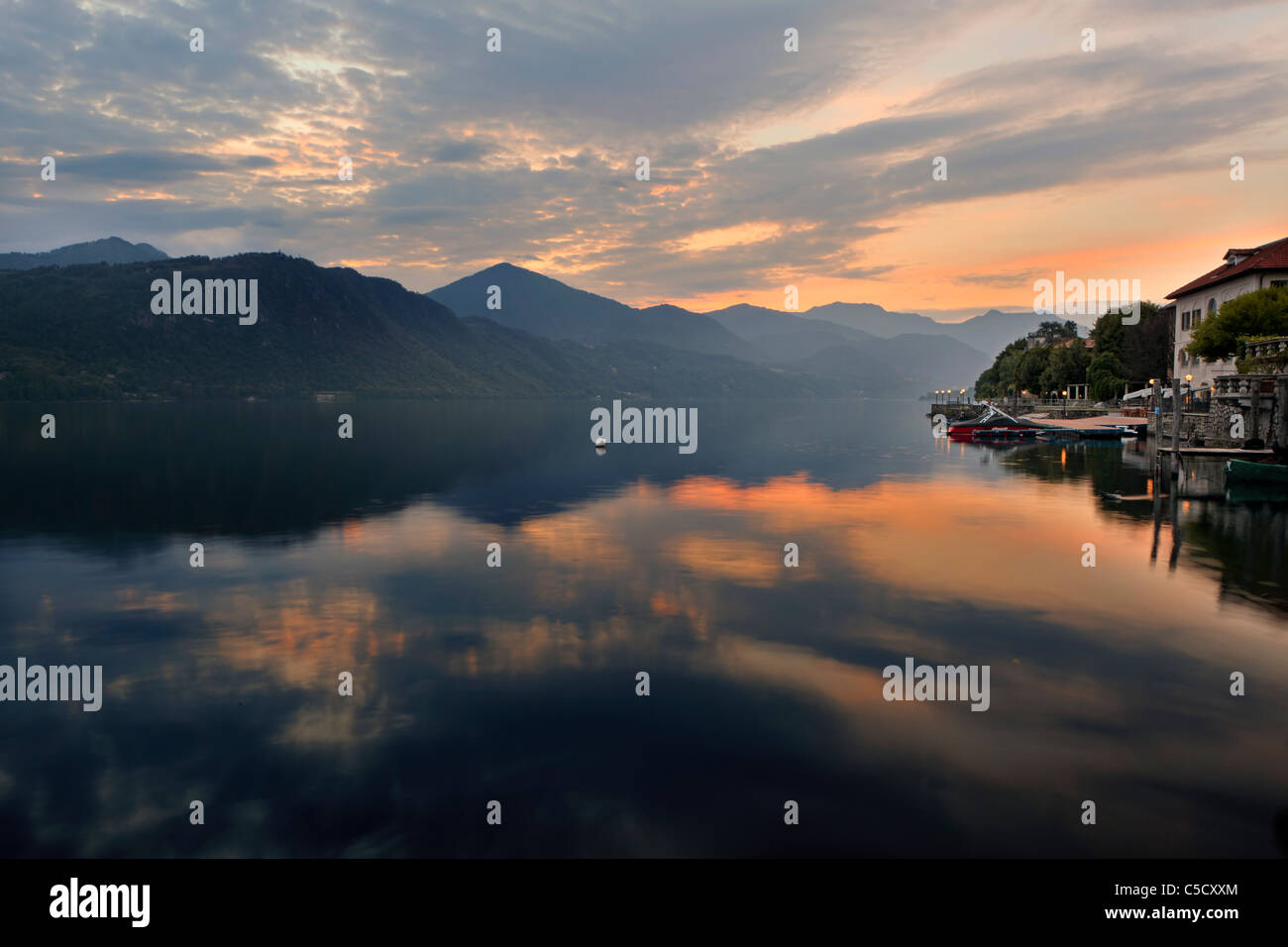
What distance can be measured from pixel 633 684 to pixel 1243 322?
80.4m

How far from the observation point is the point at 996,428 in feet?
327

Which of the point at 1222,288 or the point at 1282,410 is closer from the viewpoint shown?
the point at 1282,410

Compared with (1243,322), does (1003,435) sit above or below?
below

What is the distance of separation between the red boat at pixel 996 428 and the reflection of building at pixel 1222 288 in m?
18.6

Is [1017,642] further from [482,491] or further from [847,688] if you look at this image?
[482,491]

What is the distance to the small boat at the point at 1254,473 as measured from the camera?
160 ft

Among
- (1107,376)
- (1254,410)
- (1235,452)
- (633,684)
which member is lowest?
(633,684)

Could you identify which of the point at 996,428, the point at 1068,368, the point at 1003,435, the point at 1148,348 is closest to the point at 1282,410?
the point at 996,428

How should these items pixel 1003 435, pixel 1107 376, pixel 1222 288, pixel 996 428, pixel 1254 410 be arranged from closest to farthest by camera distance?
pixel 1254 410, pixel 1222 288, pixel 996 428, pixel 1003 435, pixel 1107 376

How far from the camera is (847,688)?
1605 centimetres

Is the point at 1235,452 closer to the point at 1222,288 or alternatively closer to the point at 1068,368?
the point at 1222,288

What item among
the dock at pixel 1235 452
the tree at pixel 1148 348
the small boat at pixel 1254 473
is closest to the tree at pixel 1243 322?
the dock at pixel 1235 452
